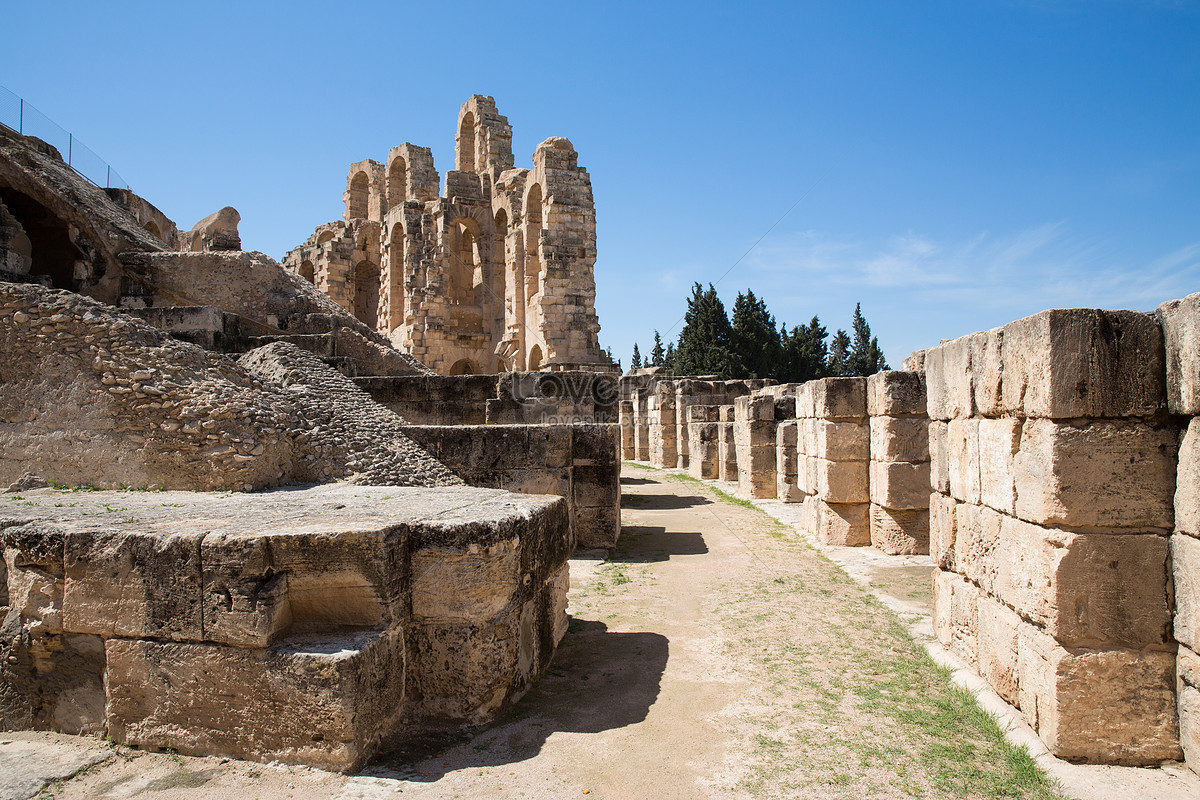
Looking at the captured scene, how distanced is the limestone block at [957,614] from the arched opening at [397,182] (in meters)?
26.9

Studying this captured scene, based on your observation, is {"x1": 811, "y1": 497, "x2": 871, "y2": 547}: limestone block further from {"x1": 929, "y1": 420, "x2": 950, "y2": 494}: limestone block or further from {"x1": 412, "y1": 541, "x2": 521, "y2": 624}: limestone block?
{"x1": 412, "y1": 541, "x2": 521, "y2": 624}: limestone block

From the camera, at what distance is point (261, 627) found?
312cm

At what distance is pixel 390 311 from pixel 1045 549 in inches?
925

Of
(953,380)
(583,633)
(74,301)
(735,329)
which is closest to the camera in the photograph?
(953,380)

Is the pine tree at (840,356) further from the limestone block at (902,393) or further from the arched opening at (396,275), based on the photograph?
the limestone block at (902,393)

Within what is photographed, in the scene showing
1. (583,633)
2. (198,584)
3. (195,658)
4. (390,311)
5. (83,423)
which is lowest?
(583,633)

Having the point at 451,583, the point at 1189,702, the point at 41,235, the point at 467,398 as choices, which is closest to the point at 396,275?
the point at 41,235

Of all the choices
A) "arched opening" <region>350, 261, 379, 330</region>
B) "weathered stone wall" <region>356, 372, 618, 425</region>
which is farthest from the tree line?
"weathered stone wall" <region>356, 372, 618, 425</region>

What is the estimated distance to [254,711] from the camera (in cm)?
315

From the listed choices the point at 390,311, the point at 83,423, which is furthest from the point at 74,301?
the point at 390,311

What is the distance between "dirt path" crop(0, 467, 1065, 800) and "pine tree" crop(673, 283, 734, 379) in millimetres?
34068

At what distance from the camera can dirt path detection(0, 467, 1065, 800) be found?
3016mm

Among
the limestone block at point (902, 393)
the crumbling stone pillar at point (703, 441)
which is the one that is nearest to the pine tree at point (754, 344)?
the crumbling stone pillar at point (703, 441)

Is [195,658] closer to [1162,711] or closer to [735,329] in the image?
[1162,711]
